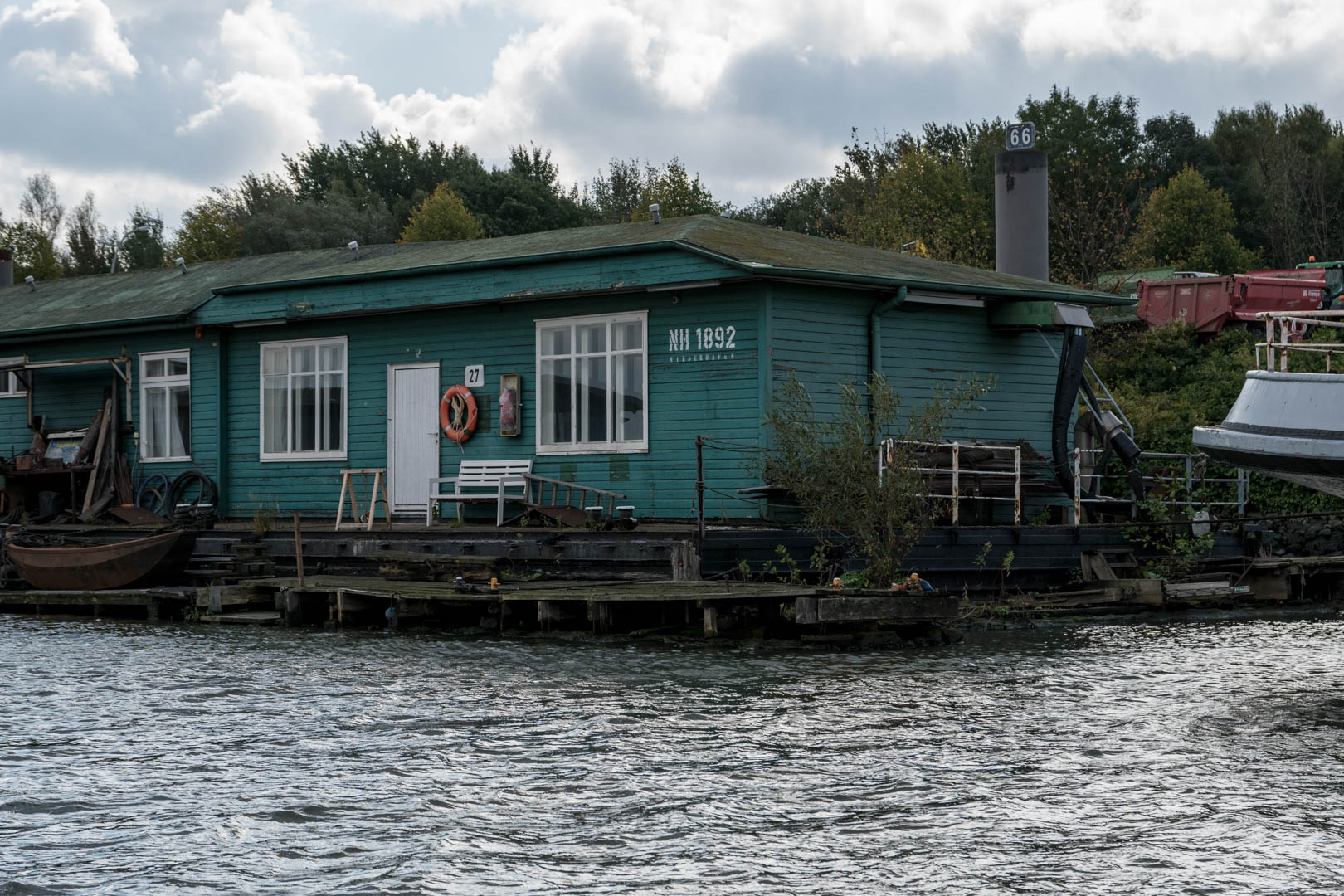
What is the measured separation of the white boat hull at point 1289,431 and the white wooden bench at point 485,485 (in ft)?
27.9

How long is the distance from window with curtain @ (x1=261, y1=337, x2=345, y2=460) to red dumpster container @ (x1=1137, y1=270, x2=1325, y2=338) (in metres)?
16.3

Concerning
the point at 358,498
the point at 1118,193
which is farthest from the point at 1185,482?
the point at 1118,193

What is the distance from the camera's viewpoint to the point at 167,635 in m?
16.8

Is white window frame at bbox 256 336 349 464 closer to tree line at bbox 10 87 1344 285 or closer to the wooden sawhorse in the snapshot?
the wooden sawhorse

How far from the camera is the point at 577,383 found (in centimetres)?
1927

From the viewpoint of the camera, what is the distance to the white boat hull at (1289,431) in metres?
12.1

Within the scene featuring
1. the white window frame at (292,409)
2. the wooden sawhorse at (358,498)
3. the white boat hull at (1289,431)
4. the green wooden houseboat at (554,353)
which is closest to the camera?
the white boat hull at (1289,431)

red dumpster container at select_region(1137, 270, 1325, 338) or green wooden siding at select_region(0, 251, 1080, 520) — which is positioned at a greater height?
red dumpster container at select_region(1137, 270, 1325, 338)

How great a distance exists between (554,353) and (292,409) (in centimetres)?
479

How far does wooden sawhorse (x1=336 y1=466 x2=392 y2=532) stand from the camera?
19328mm

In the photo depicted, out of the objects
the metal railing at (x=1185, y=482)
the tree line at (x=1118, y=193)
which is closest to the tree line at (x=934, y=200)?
the tree line at (x=1118, y=193)

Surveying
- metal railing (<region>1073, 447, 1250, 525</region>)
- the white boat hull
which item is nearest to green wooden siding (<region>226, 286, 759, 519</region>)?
metal railing (<region>1073, 447, 1250, 525</region>)

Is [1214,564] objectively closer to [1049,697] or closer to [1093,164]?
[1049,697]

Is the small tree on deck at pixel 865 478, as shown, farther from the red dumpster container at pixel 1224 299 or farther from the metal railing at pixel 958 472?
the red dumpster container at pixel 1224 299
